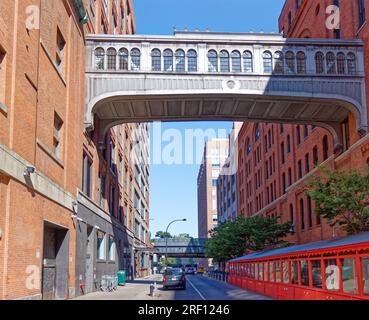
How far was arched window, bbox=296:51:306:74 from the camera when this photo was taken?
3066cm

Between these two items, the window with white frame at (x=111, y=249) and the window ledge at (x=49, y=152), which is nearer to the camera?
the window ledge at (x=49, y=152)

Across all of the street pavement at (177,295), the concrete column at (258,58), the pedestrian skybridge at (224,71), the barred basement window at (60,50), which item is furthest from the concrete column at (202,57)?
the street pavement at (177,295)

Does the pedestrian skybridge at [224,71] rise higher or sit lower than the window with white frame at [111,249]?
higher

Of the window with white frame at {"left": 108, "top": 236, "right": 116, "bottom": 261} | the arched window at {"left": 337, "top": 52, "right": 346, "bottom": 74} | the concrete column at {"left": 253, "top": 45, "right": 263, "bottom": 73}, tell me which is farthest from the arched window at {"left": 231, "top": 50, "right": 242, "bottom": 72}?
the window with white frame at {"left": 108, "top": 236, "right": 116, "bottom": 261}

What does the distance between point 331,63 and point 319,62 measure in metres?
0.72

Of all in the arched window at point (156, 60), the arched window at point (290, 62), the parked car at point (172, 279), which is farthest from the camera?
the parked car at point (172, 279)

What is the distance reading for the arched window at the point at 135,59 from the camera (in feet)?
99.3

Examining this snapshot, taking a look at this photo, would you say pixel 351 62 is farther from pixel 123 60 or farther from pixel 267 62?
pixel 123 60

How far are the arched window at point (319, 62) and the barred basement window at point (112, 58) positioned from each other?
12298 mm

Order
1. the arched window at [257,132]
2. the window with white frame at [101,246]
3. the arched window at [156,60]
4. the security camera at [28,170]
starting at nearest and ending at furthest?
the security camera at [28,170] → the arched window at [156,60] → the window with white frame at [101,246] → the arched window at [257,132]

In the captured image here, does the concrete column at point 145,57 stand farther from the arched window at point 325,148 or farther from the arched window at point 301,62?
the arched window at point 325,148

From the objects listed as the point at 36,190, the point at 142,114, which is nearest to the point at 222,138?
the point at 142,114

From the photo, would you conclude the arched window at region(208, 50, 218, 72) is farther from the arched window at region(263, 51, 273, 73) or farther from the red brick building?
the red brick building

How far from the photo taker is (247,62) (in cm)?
3075
